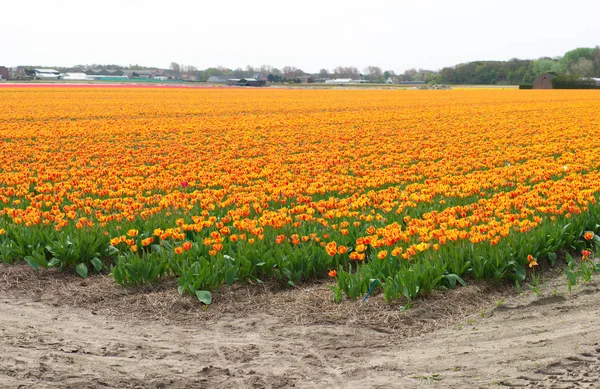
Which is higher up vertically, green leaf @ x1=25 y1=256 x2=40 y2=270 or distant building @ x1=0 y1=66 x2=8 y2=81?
green leaf @ x1=25 y1=256 x2=40 y2=270

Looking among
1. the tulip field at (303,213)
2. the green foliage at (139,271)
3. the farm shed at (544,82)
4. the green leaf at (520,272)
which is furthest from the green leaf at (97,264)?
the farm shed at (544,82)

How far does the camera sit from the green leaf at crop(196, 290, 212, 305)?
6301 millimetres

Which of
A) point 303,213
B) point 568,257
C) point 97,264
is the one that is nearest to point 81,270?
point 97,264

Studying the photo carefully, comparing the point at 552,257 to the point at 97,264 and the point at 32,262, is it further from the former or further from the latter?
the point at 32,262

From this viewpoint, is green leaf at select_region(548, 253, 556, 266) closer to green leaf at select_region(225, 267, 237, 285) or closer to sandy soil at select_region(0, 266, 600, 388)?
sandy soil at select_region(0, 266, 600, 388)

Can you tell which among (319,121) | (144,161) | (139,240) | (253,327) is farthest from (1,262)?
(319,121)

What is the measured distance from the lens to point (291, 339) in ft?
18.1

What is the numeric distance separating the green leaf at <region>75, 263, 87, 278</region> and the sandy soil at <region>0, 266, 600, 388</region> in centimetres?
18

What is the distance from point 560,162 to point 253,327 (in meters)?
10.1

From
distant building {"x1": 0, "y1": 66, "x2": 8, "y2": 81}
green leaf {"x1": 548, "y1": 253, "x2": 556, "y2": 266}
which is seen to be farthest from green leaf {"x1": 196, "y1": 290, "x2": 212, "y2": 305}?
distant building {"x1": 0, "y1": 66, "x2": 8, "y2": 81}

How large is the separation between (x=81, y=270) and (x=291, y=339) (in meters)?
2.84

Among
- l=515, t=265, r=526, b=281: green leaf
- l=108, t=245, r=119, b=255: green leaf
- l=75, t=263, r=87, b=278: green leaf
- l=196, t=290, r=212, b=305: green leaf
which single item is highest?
l=515, t=265, r=526, b=281: green leaf

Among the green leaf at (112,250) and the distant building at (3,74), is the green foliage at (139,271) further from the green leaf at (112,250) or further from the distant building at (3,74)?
the distant building at (3,74)

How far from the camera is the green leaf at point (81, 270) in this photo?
7199 mm
